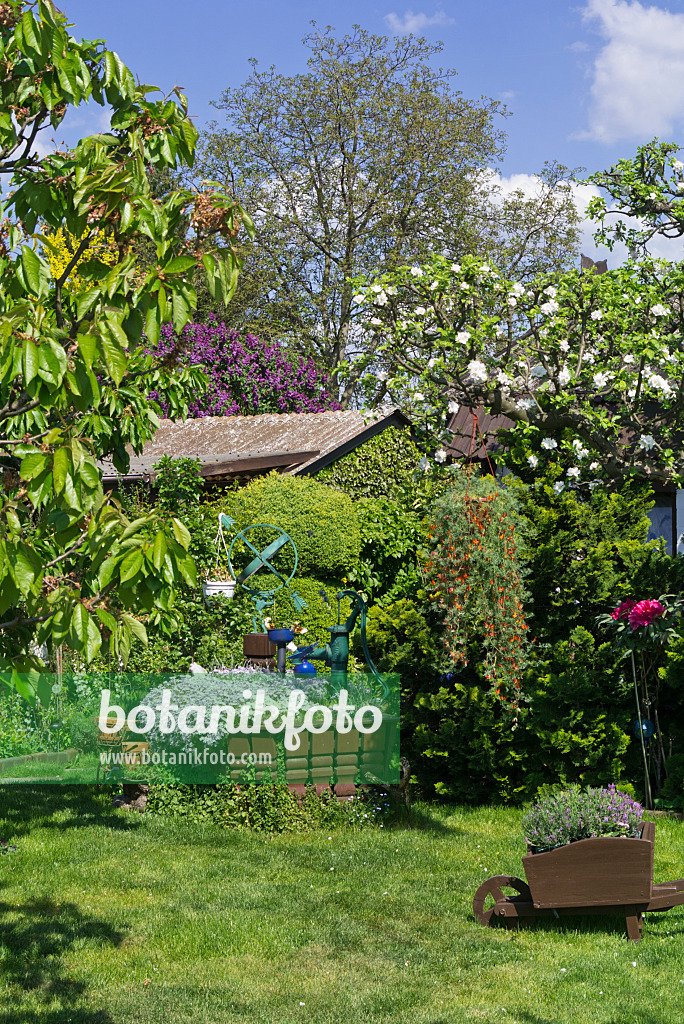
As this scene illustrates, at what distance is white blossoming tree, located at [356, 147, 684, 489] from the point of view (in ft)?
22.3

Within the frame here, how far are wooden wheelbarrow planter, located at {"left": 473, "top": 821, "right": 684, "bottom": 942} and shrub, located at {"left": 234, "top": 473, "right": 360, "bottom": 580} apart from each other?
6479 millimetres

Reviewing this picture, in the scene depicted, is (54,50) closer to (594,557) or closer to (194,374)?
(194,374)

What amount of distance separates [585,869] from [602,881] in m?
0.13

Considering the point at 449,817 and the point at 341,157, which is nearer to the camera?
the point at 449,817

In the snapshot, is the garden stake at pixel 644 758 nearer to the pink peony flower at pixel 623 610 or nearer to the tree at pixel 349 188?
the pink peony flower at pixel 623 610

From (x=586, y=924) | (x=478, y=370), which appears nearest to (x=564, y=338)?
(x=478, y=370)

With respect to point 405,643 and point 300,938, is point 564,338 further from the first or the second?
point 300,938

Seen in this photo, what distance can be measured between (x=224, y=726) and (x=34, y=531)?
432cm

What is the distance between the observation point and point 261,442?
15672 millimetres

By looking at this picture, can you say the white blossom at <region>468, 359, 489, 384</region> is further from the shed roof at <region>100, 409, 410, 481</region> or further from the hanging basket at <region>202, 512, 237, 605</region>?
the shed roof at <region>100, 409, 410, 481</region>

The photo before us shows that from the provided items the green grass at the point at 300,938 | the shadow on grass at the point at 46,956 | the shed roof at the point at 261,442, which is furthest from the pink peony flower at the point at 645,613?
the shed roof at the point at 261,442

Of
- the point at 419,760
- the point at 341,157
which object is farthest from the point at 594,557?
the point at 341,157

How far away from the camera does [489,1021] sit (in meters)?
4.39

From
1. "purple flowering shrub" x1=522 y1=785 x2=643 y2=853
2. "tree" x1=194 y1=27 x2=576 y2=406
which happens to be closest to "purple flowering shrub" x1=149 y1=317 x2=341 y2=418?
"tree" x1=194 y1=27 x2=576 y2=406
